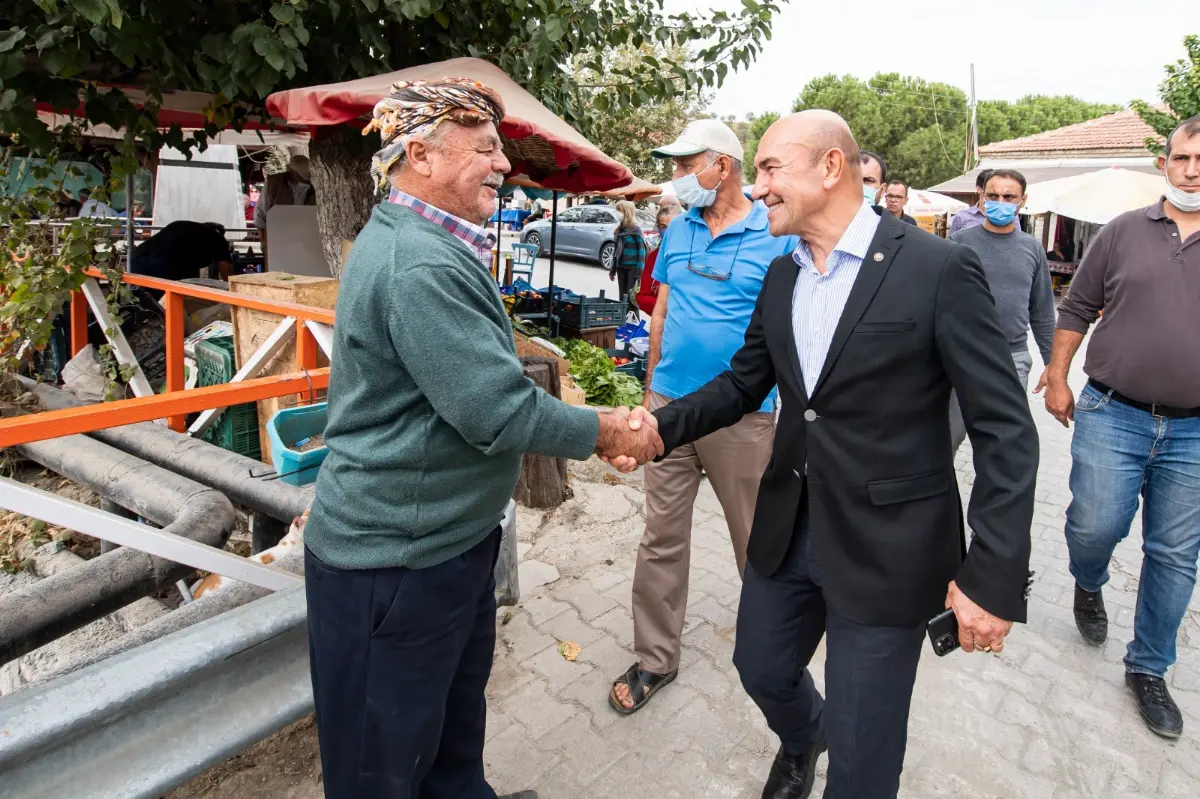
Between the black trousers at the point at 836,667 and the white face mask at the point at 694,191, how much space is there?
1.63m

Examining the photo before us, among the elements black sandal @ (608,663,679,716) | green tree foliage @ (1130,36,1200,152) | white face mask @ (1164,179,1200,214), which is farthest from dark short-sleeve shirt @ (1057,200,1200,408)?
green tree foliage @ (1130,36,1200,152)

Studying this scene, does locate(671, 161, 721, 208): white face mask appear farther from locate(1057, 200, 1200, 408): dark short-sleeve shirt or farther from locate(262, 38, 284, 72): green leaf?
locate(262, 38, 284, 72): green leaf

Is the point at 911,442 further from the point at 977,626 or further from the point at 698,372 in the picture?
the point at 698,372

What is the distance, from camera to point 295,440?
3.94 meters

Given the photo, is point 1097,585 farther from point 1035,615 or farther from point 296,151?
point 296,151

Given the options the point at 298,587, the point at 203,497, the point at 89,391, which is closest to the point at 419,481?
the point at 298,587

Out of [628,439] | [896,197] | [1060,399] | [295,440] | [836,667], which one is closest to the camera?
[836,667]

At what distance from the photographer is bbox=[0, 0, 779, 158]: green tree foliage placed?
4242mm

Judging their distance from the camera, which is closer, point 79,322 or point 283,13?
point 283,13

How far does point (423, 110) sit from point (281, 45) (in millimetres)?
3262

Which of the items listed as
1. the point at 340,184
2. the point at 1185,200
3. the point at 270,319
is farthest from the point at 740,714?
the point at 340,184

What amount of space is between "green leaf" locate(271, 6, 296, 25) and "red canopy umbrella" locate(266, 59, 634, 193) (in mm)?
364

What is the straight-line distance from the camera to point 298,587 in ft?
A: 7.84

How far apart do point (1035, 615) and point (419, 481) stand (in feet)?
11.9
